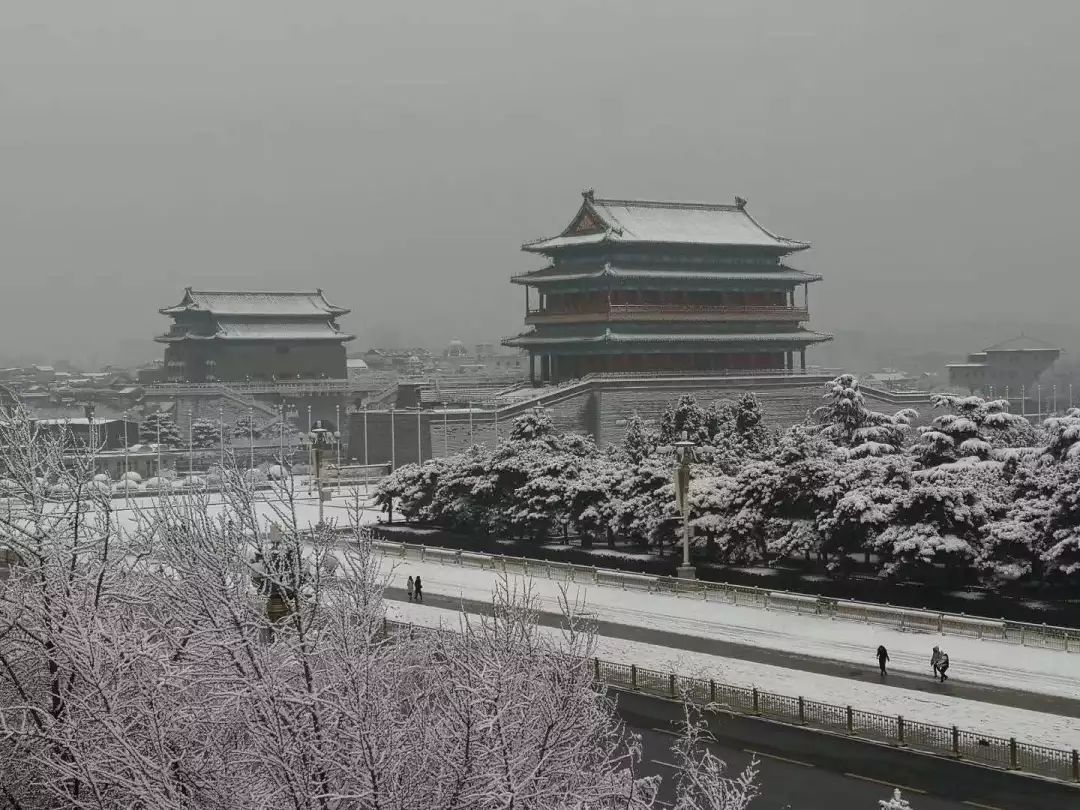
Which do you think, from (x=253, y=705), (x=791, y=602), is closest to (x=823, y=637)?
(x=791, y=602)

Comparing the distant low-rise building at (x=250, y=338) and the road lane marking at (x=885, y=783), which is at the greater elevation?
the distant low-rise building at (x=250, y=338)

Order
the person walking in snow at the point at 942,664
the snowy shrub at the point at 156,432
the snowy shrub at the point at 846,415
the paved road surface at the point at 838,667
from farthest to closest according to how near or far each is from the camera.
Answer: the snowy shrub at the point at 156,432
the snowy shrub at the point at 846,415
the person walking in snow at the point at 942,664
the paved road surface at the point at 838,667

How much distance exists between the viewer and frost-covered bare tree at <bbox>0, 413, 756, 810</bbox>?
1205 centimetres

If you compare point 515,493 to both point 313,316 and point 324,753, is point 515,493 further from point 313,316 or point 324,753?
point 313,316

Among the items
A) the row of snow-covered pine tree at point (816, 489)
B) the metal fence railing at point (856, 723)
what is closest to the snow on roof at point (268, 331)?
the row of snow-covered pine tree at point (816, 489)

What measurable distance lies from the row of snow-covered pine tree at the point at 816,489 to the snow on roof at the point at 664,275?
2300 cm

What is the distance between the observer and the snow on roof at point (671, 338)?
82125 millimetres

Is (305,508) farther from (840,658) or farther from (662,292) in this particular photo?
(840,658)

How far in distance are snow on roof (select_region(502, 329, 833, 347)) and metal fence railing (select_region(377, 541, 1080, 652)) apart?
33.9 meters

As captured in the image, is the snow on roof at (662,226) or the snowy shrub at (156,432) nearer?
the snow on roof at (662,226)

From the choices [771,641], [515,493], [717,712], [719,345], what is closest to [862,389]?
[719,345]

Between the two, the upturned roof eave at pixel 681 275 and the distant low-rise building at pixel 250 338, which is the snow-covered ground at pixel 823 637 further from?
the distant low-rise building at pixel 250 338

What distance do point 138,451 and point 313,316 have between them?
2739cm

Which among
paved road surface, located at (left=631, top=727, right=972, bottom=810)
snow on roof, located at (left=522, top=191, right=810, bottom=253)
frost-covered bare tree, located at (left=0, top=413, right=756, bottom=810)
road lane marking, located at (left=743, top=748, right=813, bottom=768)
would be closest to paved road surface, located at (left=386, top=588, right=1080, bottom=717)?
paved road surface, located at (left=631, top=727, right=972, bottom=810)
